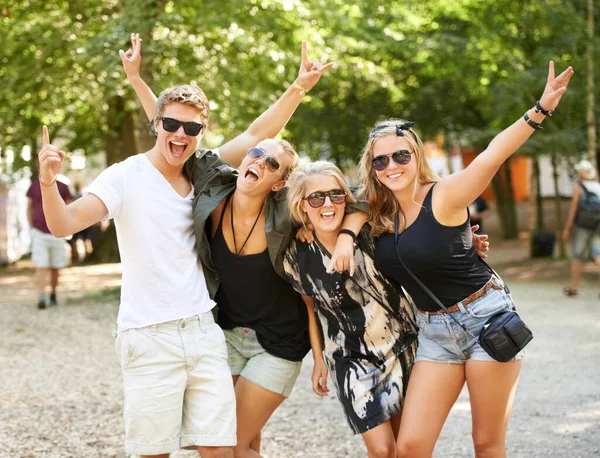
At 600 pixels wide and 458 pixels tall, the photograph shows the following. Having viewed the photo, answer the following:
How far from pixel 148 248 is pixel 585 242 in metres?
9.57

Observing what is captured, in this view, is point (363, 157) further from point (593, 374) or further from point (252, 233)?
point (593, 374)

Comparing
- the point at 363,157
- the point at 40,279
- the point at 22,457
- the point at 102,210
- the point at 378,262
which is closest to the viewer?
the point at 102,210

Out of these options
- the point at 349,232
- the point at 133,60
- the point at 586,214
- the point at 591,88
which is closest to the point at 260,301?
the point at 349,232

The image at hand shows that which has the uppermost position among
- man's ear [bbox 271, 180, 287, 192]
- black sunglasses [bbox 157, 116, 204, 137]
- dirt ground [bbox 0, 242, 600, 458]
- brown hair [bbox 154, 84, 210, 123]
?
brown hair [bbox 154, 84, 210, 123]

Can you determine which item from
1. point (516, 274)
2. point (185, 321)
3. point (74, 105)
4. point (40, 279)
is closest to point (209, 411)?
point (185, 321)

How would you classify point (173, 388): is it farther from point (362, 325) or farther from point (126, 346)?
point (362, 325)

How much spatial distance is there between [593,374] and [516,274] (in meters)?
8.18

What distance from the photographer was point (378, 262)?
12.1 feet

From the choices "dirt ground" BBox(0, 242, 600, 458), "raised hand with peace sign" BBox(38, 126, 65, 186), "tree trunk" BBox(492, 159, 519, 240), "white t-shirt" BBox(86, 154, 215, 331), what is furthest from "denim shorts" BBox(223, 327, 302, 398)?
"tree trunk" BBox(492, 159, 519, 240)

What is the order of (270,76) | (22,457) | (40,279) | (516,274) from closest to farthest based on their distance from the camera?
(22,457)
(40,279)
(270,76)
(516,274)

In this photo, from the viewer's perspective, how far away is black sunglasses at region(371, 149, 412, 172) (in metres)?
3.74

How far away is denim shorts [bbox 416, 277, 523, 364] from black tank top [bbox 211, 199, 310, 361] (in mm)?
663

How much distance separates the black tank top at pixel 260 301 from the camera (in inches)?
150

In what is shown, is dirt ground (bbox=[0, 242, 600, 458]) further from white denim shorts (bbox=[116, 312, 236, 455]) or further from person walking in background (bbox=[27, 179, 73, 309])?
white denim shorts (bbox=[116, 312, 236, 455])
